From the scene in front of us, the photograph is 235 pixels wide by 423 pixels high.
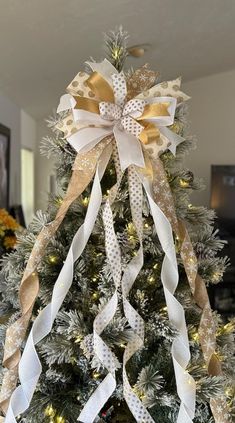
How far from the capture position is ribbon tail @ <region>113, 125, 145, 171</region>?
74 cm

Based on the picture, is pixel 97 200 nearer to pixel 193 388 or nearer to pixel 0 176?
pixel 193 388

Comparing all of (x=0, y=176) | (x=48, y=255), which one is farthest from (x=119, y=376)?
(x=0, y=176)

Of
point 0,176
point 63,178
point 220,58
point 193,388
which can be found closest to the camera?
point 193,388

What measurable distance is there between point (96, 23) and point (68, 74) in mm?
742

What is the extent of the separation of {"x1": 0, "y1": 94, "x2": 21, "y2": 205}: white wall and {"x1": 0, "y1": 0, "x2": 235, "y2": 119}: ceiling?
9cm

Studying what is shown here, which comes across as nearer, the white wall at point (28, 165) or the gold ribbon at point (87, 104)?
the gold ribbon at point (87, 104)

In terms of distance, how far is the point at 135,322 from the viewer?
74cm

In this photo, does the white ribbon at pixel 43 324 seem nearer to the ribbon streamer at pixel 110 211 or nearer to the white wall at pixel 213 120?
the ribbon streamer at pixel 110 211

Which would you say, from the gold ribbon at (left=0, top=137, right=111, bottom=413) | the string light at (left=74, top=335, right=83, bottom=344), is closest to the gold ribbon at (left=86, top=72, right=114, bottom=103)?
the gold ribbon at (left=0, top=137, right=111, bottom=413)

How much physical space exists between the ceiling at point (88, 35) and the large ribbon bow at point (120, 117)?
1.06 meters

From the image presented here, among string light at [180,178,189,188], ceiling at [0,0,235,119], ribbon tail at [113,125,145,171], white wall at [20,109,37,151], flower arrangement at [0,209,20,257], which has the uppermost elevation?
ceiling at [0,0,235,119]

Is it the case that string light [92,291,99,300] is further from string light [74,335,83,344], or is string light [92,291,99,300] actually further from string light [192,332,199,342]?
string light [192,332,199,342]

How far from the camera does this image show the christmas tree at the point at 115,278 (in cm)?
74

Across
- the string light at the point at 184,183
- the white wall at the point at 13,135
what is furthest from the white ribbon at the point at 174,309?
the white wall at the point at 13,135
